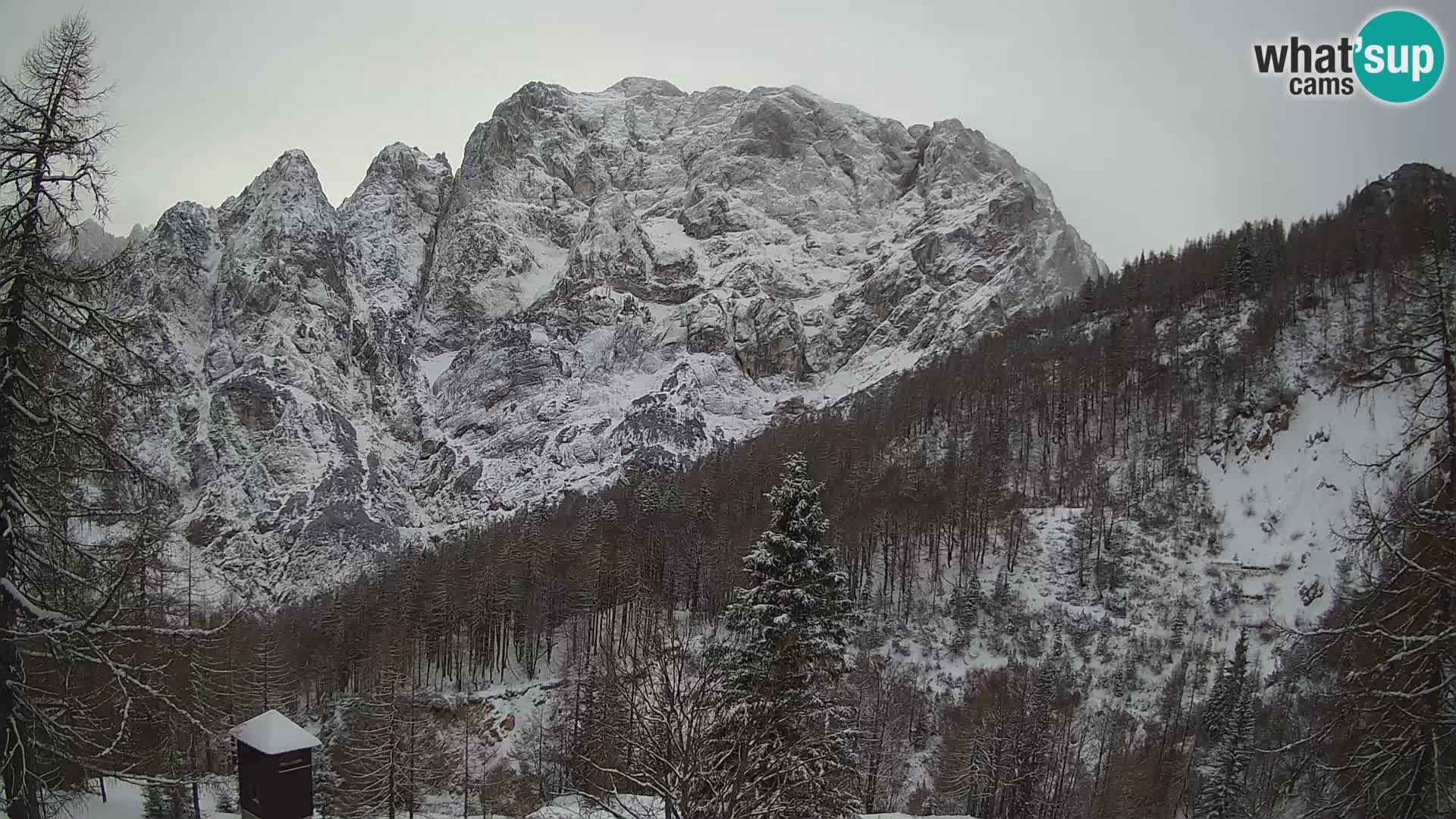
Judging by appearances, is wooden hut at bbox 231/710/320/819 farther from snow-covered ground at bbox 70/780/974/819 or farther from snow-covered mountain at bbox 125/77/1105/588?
snow-covered mountain at bbox 125/77/1105/588

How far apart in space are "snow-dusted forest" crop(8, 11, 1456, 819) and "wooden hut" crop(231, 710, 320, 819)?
2.94 m

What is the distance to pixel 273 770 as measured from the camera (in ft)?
65.5

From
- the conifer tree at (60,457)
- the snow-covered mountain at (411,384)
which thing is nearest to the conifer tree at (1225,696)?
the conifer tree at (60,457)

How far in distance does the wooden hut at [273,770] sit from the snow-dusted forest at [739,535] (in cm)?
294

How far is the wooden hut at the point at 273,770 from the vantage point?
1994 cm

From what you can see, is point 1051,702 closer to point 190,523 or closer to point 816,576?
point 816,576

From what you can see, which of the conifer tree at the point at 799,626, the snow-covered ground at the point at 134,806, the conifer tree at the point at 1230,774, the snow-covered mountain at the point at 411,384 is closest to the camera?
the conifer tree at the point at 799,626

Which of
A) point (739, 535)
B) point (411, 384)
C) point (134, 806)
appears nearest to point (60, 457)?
point (134, 806)

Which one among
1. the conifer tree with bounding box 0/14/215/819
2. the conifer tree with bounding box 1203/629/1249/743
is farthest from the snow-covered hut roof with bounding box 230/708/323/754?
the conifer tree with bounding box 1203/629/1249/743

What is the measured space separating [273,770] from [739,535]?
189 feet

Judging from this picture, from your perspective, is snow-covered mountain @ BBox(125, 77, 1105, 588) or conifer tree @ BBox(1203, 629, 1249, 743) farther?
snow-covered mountain @ BBox(125, 77, 1105, 588)

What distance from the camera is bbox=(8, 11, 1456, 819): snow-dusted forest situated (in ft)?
32.0

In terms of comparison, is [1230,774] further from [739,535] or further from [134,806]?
[134,806]

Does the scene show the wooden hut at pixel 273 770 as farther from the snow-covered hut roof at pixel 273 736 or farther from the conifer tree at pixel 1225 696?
the conifer tree at pixel 1225 696
